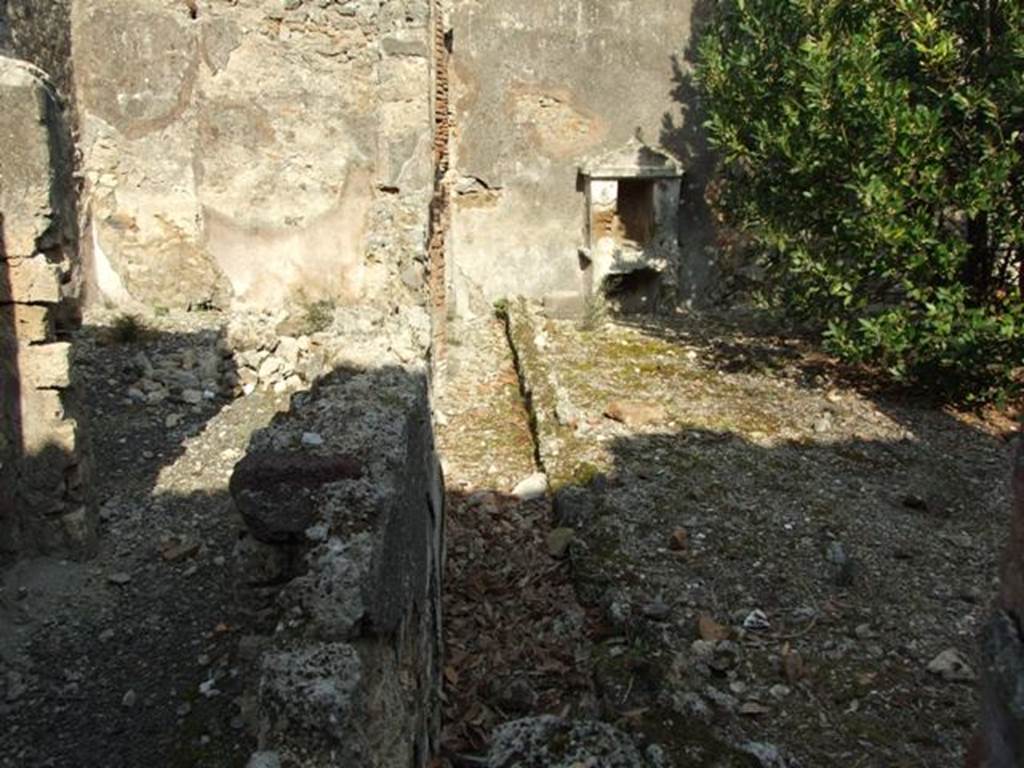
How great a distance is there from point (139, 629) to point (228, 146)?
641cm

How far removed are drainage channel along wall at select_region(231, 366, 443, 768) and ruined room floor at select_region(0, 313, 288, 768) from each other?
606mm

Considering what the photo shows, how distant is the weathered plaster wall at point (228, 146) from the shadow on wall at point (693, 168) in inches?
163

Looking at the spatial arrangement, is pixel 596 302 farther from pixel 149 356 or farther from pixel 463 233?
pixel 149 356

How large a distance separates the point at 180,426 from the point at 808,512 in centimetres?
437

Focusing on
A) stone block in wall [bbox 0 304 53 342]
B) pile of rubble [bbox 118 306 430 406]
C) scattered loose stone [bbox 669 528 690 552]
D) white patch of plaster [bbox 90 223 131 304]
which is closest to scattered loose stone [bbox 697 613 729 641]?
scattered loose stone [bbox 669 528 690 552]

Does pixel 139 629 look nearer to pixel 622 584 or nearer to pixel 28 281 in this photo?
pixel 28 281

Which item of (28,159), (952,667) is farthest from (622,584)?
(28,159)

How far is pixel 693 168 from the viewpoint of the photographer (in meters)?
11.0

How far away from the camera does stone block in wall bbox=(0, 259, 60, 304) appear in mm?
3957

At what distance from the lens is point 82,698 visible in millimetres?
3387

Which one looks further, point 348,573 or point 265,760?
point 348,573

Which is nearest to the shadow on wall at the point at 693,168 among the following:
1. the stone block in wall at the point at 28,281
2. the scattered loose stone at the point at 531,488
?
the scattered loose stone at the point at 531,488

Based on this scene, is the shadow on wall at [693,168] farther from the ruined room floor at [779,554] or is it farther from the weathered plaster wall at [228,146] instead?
the weathered plaster wall at [228,146]

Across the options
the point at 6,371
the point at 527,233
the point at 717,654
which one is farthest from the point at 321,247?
the point at 717,654
